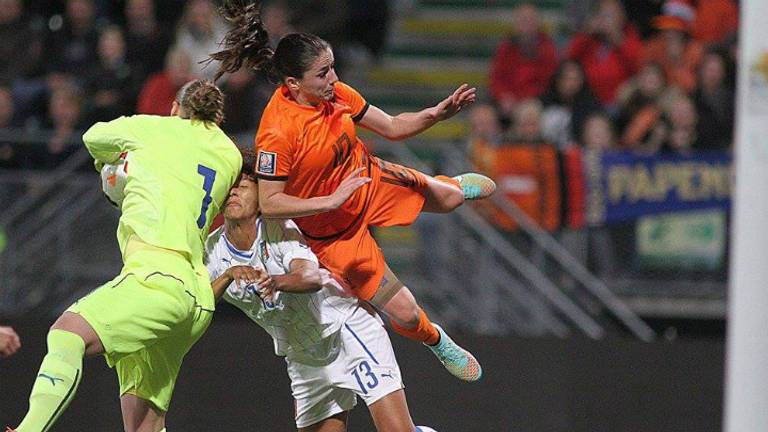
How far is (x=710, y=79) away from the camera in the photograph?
34.6ft

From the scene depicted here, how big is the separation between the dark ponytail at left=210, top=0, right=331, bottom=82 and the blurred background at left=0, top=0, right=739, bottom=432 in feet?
7.02

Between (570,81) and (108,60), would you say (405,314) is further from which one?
(108,60)

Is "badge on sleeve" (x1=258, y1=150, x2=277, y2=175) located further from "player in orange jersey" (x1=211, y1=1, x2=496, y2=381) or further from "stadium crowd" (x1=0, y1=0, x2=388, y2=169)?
"stadium crowd" (x1=0, y1=0, x2=388, y2=169)

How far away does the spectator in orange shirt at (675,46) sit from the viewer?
1096cm

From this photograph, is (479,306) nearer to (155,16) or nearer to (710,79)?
(710,79)

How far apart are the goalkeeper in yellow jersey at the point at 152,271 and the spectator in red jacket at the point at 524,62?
6.32 m

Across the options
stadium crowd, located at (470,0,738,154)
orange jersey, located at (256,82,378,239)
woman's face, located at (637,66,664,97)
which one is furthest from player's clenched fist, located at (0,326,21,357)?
woman's face, located at (637,66,664,97)

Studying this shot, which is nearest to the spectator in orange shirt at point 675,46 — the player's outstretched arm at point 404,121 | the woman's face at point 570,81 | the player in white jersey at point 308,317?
the woman's face at point 570,81

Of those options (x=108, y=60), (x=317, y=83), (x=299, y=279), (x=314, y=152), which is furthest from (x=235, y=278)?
(x=108, y=60)

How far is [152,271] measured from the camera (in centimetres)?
470

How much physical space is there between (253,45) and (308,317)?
1.07m

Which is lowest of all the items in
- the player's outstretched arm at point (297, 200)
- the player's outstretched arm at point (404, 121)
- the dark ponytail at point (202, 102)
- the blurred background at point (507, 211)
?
the blurred background at point (507, 211)

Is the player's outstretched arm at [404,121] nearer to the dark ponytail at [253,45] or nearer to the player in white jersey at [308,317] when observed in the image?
the dark ponytail at [253,45]

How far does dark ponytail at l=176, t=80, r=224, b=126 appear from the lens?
5.00 metres
